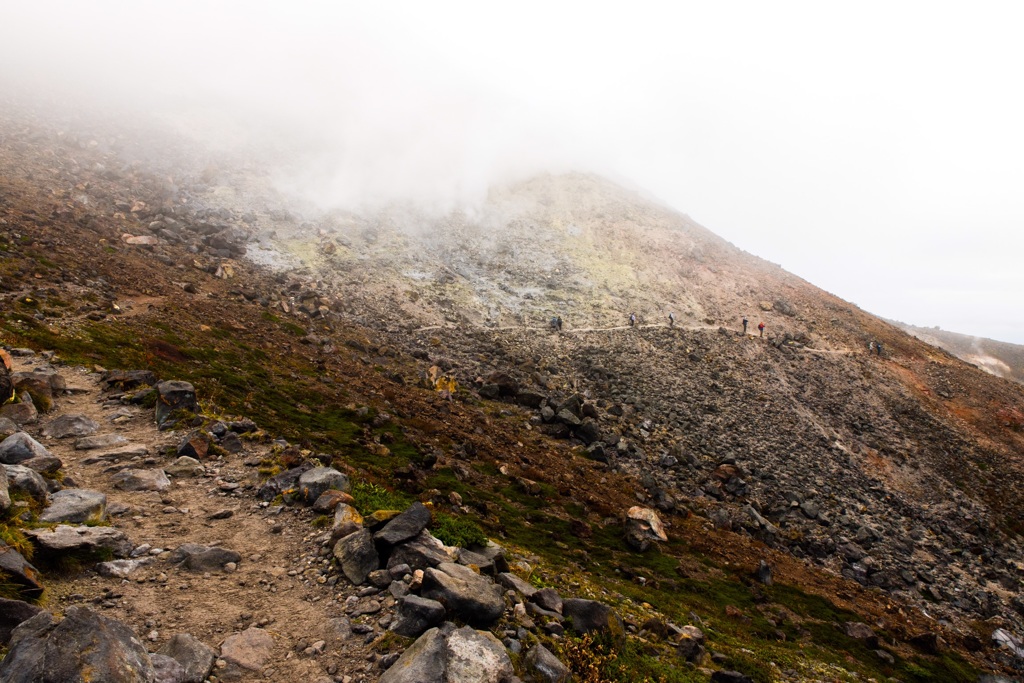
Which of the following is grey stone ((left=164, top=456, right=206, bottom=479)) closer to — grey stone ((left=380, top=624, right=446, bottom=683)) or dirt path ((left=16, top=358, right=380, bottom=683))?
dirt path ((left=16, top=358, right=380, bottom=683))

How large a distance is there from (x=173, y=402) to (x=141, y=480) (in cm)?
536

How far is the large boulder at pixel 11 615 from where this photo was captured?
655 centimetres

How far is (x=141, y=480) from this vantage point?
1354 centimetres

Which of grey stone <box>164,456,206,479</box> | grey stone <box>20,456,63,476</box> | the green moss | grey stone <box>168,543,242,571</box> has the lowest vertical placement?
grey stone <box>164,456,206,479</box>

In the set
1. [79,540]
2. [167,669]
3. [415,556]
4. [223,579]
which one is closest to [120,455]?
[79,540]

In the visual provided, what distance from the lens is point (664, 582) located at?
2136cm

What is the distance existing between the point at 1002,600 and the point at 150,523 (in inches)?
1737

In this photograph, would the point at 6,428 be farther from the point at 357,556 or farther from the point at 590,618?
the point at 590,618

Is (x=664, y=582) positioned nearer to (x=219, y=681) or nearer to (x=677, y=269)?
(x=219, y=681)

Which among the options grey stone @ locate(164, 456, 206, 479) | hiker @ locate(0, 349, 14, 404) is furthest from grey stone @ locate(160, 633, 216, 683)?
hiker @ locate(0, 349, 14, 404)

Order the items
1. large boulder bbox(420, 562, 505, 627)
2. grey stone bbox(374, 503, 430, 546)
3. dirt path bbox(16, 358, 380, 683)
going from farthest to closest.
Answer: grey stone bbox(374, 503, 430, 546)
large boulder bbox(420, 562, 505, 627)
dirt path bbox(16, 358, 380, 683)

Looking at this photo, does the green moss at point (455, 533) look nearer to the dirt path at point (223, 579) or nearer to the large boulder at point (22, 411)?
the dirt path at point (223, 579)

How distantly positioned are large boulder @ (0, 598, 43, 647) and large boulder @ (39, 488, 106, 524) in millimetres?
4022

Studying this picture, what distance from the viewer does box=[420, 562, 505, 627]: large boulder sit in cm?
951
